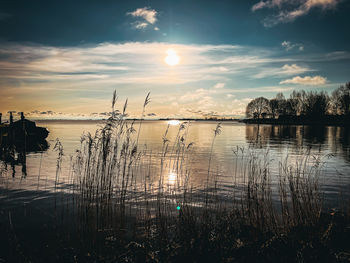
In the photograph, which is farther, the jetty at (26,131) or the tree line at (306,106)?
the tree line at (306,106)

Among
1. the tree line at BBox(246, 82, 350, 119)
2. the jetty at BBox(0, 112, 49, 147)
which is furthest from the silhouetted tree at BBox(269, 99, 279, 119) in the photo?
the jetty at BBox(0, 112, 49, 147)

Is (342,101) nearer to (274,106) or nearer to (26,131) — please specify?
(274,106)

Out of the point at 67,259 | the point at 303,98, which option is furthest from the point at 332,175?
the point at 303,98

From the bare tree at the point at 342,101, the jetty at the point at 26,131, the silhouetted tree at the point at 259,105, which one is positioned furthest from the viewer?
the silhouetted tree at the point at 259,105

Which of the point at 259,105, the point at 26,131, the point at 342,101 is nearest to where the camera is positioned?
the point at 26,131

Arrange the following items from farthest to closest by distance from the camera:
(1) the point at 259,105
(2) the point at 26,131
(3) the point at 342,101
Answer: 1. (1) the point at 259,105
2. (3) the point at 342,101
3. (2) the point at 26,131

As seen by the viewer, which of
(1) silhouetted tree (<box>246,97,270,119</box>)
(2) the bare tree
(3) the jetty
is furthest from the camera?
(1) silhouetted tree (<box>246,97,270,119</box>)

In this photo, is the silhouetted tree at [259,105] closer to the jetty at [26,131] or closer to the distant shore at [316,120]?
the distant shore at [316,120]

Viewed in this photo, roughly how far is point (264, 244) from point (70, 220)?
6.53m

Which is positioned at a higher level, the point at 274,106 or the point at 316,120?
the point at 274,106

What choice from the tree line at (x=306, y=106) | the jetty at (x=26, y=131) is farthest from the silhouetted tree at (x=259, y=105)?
the jetty at (x=26, y=131)

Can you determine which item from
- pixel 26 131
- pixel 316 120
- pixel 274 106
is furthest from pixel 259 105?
pixel 26 131

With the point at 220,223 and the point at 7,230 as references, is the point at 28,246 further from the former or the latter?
the point at 220,223

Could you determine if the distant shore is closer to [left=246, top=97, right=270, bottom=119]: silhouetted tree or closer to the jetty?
[left=246, top=97, right=270, bottom=119]: silhouetted tree
